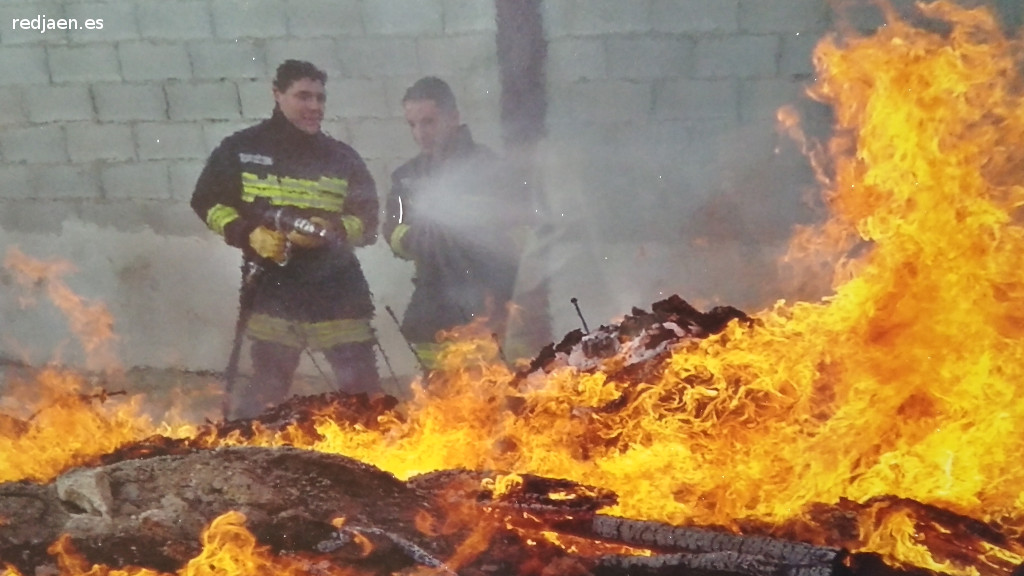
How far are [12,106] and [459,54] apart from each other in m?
2.03

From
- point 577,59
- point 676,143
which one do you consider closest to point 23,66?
point 577,59

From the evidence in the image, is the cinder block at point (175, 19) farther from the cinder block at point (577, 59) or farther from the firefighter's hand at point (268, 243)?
the cinder block at point (577, 59)

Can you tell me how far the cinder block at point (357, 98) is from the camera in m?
3.25

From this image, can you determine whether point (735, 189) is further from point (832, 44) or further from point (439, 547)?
point (439, 547)

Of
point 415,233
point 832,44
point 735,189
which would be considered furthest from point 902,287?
point 415,233

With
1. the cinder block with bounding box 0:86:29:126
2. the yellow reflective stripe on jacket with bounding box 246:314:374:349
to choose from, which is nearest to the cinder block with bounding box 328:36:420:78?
the yellow reflective stripe on jacket with bounding box 246:314:374:349

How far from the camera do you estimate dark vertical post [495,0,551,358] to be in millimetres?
3113

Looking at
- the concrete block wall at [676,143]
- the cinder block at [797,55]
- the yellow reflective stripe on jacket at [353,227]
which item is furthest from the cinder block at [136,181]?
the cinder block at [797,55]

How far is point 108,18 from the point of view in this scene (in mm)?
3270

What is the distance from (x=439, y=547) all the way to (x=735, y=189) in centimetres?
187

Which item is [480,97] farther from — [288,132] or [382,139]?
[288,132]

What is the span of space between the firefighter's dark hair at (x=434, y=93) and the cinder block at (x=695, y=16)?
34.4 inches

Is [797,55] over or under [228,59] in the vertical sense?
under

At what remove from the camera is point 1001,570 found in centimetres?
265
